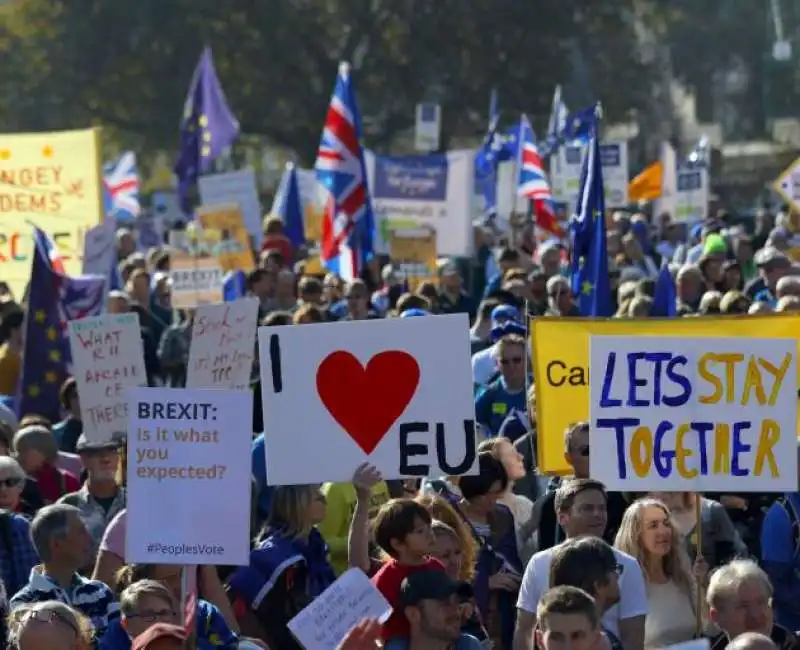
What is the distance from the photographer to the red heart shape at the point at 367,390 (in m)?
7.46

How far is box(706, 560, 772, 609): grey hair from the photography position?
6.38 metres

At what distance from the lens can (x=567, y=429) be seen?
340 inches

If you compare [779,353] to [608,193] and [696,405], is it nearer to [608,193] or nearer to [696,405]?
[696,405]

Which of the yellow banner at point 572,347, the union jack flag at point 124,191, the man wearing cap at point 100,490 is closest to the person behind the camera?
the yellow banner at point 572,347

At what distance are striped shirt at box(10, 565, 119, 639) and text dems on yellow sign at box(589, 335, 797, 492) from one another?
1.74 metres

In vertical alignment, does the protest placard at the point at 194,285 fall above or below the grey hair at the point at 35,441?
above

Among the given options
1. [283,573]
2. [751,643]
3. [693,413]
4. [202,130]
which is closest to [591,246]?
[693,413]

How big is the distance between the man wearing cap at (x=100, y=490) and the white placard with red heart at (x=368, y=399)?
1.49 meters

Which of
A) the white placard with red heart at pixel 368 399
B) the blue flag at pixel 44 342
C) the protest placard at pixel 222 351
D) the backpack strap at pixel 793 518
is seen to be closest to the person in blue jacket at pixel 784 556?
the backpack strap at pixel 793 518

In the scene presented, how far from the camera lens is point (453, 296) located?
1642 cm

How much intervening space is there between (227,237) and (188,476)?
1401cm

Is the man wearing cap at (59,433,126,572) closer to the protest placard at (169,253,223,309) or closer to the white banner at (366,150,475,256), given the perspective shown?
the protest placard at (169,253,223,309)

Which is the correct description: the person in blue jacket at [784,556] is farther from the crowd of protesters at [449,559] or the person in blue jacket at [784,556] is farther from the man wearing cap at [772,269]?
the man wearing cap at [772,269]

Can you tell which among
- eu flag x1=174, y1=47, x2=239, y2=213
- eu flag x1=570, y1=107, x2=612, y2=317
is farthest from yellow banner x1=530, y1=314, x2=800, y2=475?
eu flag x1=174, y1=47, x2=239, y2=213
